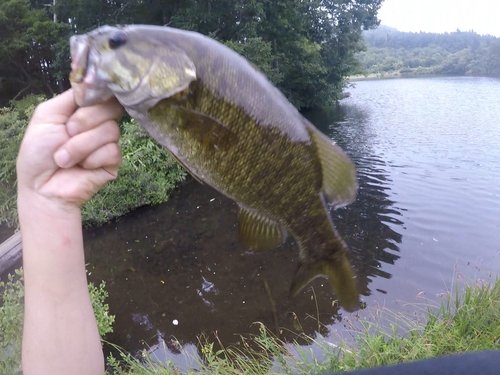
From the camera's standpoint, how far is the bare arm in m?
1.39

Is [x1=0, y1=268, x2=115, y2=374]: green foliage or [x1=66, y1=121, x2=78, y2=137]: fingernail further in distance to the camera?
[x1=0, y1=268, x2=115, y2=374]: green foliage

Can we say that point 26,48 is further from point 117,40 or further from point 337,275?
point 337,275

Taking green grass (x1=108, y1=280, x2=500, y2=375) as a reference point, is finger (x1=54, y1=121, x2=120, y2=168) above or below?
above

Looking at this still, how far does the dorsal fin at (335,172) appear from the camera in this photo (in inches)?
68.6

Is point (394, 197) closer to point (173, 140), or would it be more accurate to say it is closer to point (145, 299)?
point (145, 299)

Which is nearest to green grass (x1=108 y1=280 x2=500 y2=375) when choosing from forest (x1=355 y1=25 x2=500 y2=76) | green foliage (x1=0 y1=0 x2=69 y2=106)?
green foliage (x1=0 y1=0 x2=69 y2=106)

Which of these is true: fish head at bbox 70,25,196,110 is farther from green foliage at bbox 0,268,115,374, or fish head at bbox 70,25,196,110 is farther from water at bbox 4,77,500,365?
water at bbox 4,77,500,365

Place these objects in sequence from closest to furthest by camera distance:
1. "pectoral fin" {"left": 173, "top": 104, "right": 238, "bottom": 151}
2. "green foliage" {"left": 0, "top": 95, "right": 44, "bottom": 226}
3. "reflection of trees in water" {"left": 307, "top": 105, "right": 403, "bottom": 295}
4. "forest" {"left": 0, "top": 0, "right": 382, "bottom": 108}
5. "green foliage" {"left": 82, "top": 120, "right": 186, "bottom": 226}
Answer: "pectoral fin" {"left": 173, "top": 104, "right": 238, "bottom": 151}
"reflection of trees in water" {"left": 307, "top": 105, "right": 403, "bottom": 295}
"green foliage" {"left": 0, "top": 95, "right": 44, "bottom": 226}
"green foliage" {"left": 82, "top": 120, "right": 186, "bottom": 226}
"forest" {"left": 0, "top": 0, "right": 382, "bottom": 108}

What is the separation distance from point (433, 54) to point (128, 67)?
102 metres

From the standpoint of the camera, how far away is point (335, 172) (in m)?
1.79

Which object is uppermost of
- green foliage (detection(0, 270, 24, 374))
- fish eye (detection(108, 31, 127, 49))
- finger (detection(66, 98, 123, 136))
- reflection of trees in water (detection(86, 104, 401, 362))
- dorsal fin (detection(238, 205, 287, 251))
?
fish eye (detection(108, 31, 127, 49))

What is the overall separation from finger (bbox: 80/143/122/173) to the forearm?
21 cm

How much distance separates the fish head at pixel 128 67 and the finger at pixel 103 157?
17cm

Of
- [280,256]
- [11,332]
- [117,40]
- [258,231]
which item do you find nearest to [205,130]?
[117,40]
